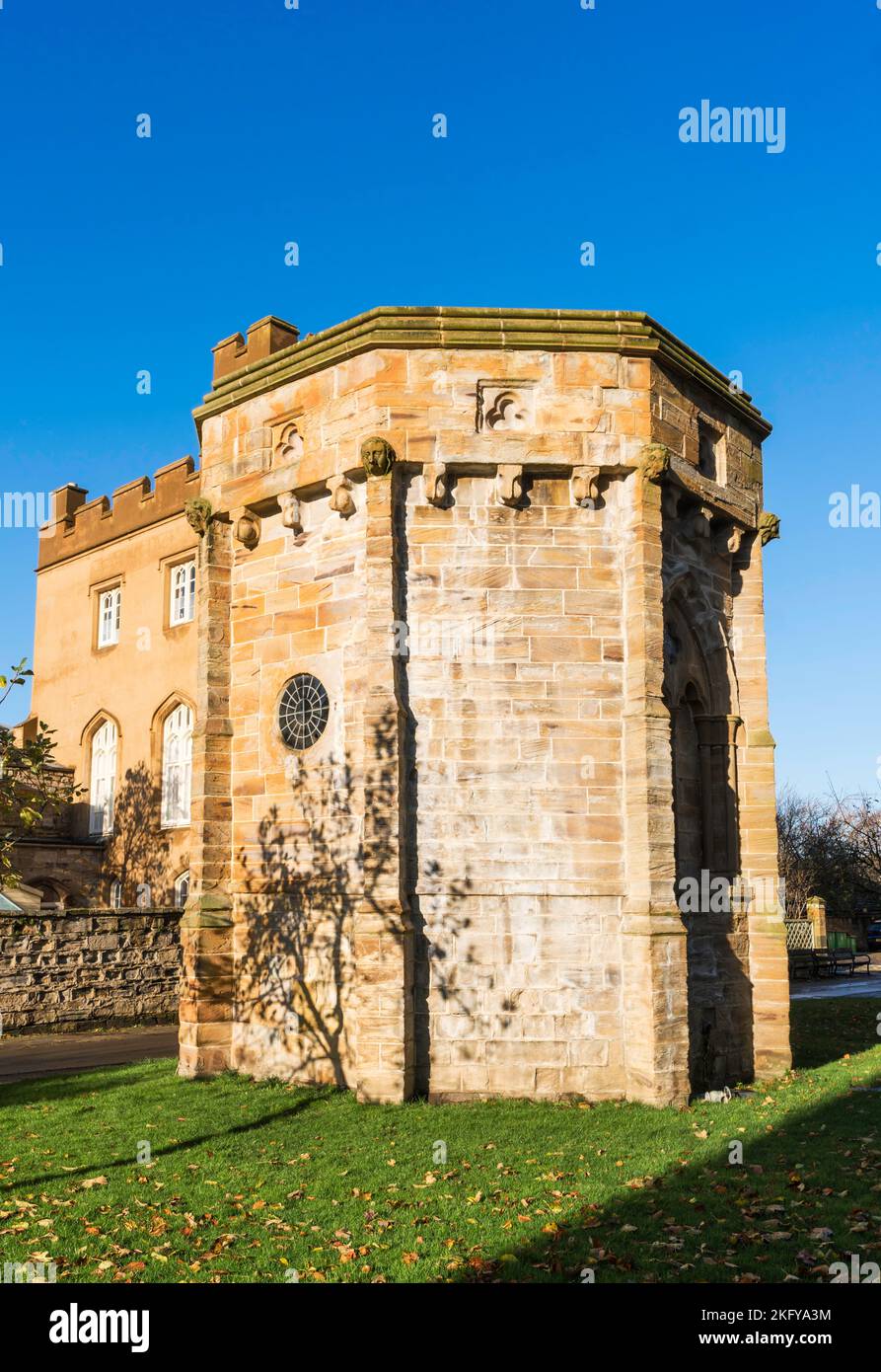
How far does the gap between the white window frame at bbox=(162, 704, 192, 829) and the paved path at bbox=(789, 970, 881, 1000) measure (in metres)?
14.4

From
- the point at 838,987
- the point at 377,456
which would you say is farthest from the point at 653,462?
the point at 838,987

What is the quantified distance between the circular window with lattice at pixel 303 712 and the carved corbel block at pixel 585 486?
136 inches

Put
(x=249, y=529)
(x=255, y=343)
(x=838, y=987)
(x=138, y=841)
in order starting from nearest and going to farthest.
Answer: (x=249, y=529), (x=255, y=343), (x=838, y=987), (x=138, y=841)

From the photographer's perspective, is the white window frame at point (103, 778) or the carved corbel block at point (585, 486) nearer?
the carved corbel block at point (585, 486)

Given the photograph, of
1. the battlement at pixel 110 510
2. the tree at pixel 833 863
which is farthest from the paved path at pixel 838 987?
the battlement at pixel 110 510

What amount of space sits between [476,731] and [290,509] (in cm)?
342

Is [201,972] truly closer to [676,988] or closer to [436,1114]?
[436,1114]

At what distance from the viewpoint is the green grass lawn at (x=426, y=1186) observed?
21.0 ft

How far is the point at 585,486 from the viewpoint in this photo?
1170 centimetres

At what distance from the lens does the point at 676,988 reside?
10859mm

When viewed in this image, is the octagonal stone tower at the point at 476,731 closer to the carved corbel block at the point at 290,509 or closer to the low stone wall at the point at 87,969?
the carved corbel block at the point at 290,509

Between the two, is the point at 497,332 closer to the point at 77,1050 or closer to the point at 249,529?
the point at 249,529

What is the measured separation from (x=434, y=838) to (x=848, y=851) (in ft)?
104
